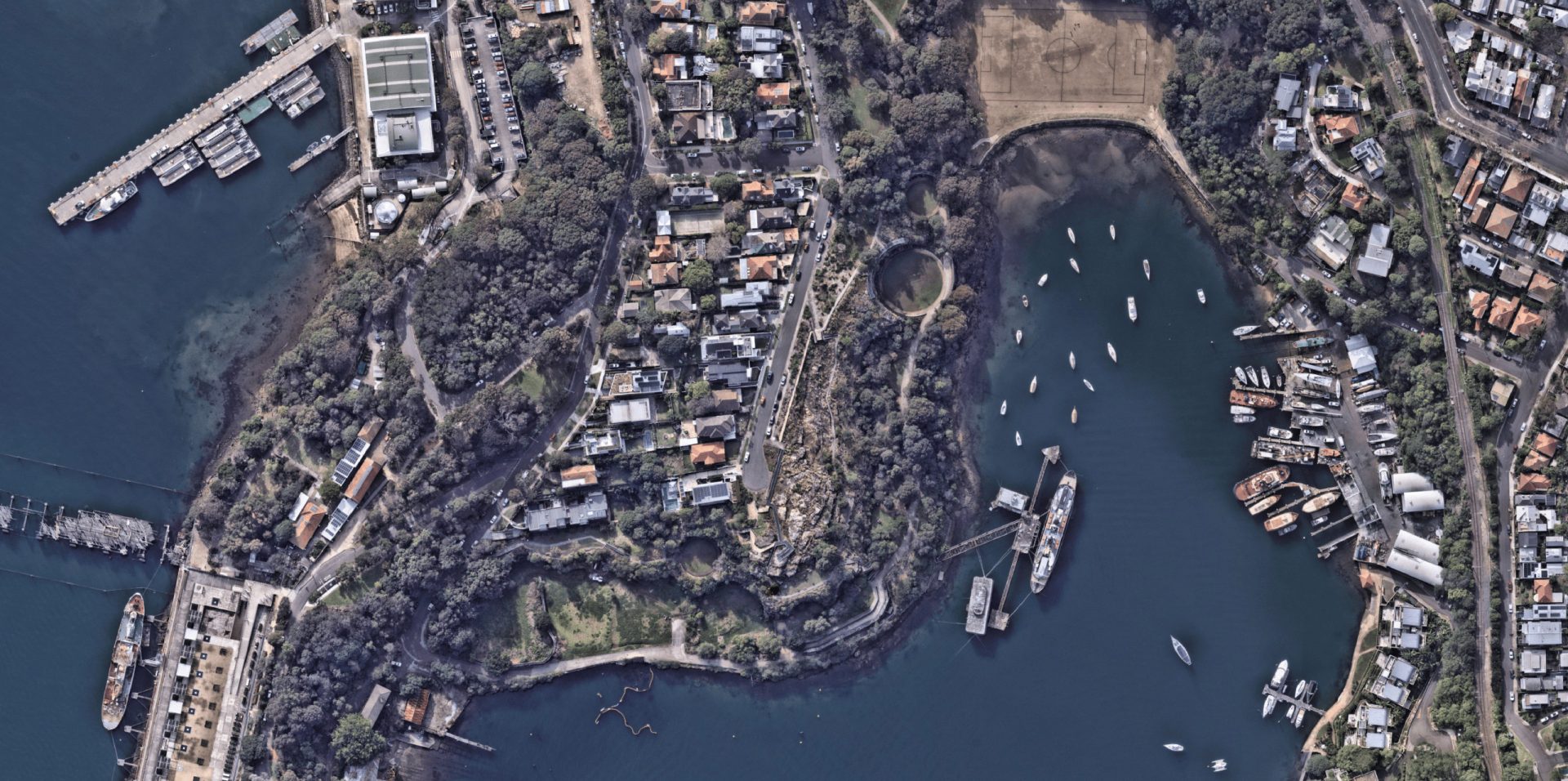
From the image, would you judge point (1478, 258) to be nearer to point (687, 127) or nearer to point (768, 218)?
point (768, 218)

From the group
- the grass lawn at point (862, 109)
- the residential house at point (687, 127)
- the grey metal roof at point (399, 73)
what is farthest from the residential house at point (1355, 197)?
the grey metal roof at point (399, 73)

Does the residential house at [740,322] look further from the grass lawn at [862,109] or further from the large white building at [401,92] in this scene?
the large white building at [401,92]

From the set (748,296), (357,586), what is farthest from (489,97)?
(357,586)

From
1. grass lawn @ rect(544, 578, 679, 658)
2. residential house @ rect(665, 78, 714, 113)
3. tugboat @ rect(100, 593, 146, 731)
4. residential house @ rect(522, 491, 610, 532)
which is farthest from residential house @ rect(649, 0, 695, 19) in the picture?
tugboat @ rect(100, 593, 146, 731)

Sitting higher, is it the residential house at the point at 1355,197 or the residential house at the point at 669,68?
the residential house at the point at 1355,197

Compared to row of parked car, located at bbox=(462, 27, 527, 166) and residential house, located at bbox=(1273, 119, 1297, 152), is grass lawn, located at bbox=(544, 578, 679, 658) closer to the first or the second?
row of parked car, located at bbox=(462, 27, 527, 166)
